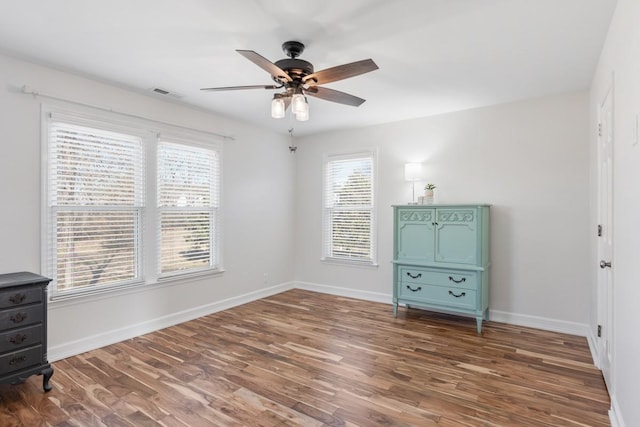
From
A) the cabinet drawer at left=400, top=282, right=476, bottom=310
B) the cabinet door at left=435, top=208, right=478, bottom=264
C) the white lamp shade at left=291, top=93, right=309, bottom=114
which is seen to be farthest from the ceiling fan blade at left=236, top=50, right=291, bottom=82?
the cabinet drawer at left=400, top=282, right=476, bottom=310

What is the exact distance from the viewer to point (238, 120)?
15.7ft

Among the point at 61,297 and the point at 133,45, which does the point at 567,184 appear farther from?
the point at 61,297

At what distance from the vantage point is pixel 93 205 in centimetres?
332

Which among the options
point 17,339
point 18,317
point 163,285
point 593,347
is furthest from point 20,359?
point 593,347

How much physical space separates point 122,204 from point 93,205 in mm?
277

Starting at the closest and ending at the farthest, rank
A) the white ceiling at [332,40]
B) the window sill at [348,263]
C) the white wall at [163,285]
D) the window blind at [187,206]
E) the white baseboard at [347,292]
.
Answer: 1. the white ceiling at [332,40]
2. the white wall at [163,285]
3. the window blind at [187,206]
4. the white baseboard at [347,292]
5. the window sill at [348,263]

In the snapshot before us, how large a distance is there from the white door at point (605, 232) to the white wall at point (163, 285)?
3984 mm

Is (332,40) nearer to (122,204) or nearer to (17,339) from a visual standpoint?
(122,204)

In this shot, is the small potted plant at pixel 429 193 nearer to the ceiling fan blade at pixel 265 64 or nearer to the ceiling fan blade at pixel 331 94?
the ceiling fan blade at pixel 331 94

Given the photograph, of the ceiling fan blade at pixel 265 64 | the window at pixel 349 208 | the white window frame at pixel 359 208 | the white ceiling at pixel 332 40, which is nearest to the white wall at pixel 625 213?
the white ceiling at pixel 332 40

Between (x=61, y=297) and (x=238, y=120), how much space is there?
2913 millimetres

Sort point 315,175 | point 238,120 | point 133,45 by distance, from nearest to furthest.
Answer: point 133,45
point 238,120
point 315,175

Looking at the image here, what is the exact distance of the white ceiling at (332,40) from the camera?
2182 millimetres

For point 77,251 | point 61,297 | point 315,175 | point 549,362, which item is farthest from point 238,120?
point 549,362
